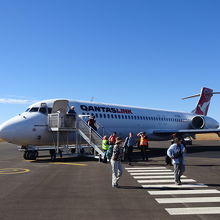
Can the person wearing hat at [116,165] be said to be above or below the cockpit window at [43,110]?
below

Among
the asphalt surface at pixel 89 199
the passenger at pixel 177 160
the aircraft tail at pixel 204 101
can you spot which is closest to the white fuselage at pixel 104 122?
the aircraft tail at pixel 204 101

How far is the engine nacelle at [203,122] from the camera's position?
126 feet

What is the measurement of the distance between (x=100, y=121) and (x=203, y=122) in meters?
20.1

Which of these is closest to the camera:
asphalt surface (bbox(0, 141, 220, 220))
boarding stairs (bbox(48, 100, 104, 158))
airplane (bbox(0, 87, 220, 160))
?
asphalt surface (bbox(0, 141, 220, 220))

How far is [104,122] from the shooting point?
78.0ft

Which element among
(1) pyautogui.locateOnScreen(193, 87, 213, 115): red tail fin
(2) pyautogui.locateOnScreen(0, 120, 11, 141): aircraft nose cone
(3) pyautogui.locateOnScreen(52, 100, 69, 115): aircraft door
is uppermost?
(1) pyautogui.locateOnScreen(193, 87, 213, 115): red tail fin

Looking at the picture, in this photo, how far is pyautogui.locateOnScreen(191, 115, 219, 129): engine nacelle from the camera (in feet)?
126

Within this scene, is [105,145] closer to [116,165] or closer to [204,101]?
[116,165]

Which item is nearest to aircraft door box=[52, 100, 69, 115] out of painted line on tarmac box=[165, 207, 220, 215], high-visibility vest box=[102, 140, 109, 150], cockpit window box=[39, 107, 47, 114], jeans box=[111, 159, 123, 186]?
cockpit window box=[39, 107, 47, 114]

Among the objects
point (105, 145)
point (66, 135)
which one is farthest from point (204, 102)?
point (105, 145)

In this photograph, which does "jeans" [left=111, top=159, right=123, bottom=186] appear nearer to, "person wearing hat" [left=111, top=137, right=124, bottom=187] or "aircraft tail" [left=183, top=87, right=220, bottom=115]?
"person wearing hat" [left=111, top=137, right=124, bottom=187]

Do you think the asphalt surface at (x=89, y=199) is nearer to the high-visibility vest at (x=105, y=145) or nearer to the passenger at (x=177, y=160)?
the passenger at (x=177, y=160)

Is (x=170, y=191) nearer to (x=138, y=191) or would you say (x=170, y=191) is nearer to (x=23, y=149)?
(x=138, y=191)

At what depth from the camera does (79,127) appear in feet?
65.8
